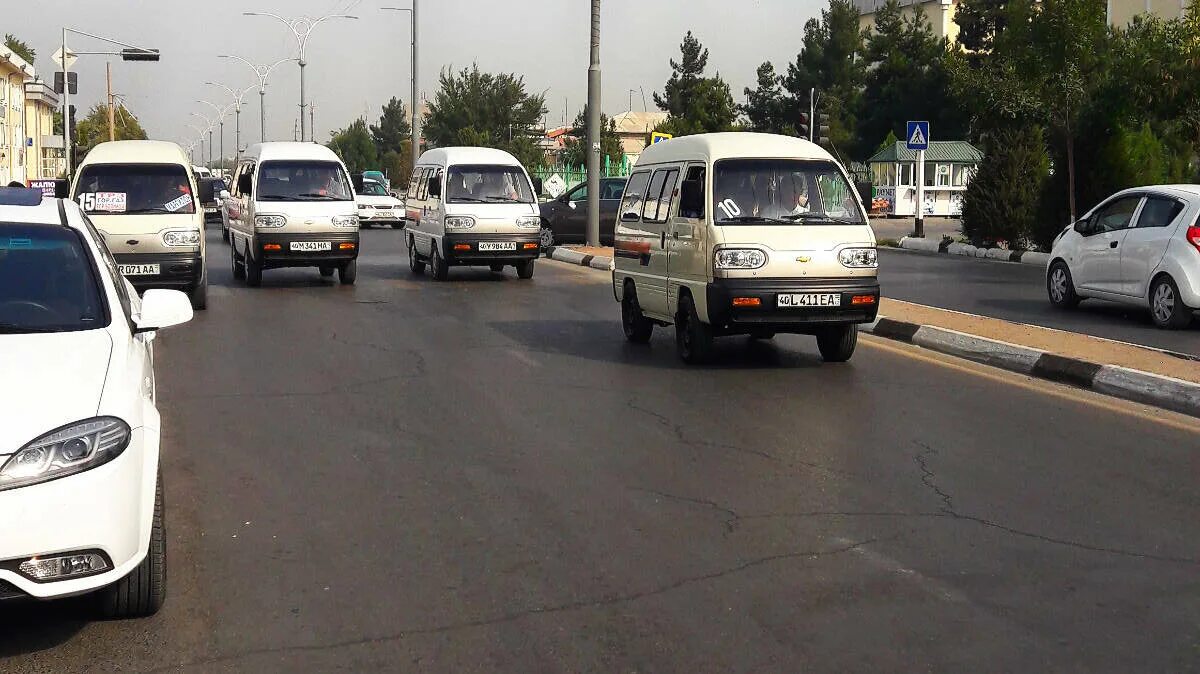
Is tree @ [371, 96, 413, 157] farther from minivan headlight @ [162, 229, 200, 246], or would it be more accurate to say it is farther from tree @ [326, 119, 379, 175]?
minivan headlight @ [162, 229, 200, 246]

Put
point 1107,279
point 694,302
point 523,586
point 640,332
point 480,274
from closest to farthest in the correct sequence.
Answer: point 523,586
point 694,302
point 640,332
point 1107,279
point 480,274

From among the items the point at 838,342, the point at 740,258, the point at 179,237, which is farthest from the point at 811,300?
the point at 179,237

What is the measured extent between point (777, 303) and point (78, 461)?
7.81m

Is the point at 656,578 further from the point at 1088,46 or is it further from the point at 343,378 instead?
the point at 1088,46

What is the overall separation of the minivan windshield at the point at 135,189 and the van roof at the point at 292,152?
341 centimetres

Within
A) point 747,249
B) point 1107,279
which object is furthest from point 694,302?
point 1107,279

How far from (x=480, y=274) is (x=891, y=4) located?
58737 mm

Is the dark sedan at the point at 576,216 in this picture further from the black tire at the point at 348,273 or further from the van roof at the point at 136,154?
the van roof at the point at 136,154

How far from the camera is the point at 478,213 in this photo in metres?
22.2

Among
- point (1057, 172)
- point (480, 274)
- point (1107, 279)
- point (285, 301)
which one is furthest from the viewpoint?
point (1057, 172)

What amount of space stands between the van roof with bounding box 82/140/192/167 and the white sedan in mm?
13157

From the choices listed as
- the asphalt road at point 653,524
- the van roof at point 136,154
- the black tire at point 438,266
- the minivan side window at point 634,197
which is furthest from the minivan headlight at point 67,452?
the black tire at point 438,266

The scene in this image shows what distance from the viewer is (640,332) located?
13.9 m

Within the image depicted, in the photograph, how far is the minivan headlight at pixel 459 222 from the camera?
22.1 m
